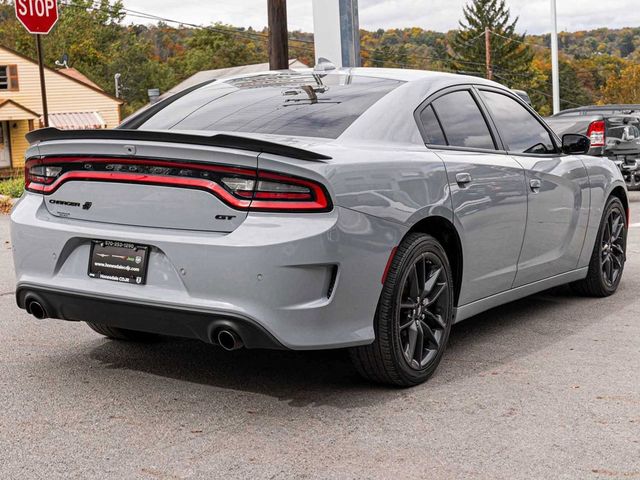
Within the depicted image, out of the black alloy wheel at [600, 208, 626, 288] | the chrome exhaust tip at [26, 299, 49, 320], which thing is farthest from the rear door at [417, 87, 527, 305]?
the chrome exhaust tip at [26, 299, 49, 320]

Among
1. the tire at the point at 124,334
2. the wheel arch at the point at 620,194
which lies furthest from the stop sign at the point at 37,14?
the tire at the point at 124,334

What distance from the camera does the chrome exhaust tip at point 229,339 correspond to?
4.13m

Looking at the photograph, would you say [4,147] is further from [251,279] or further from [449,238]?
[251,279]

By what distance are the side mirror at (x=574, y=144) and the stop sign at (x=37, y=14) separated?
42.4 feet

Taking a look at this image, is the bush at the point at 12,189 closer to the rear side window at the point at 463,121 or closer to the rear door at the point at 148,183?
the rear side window at the point at 463,121

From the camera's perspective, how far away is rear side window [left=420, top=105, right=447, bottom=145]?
5111 millimetres

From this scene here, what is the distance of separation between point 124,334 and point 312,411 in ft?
5.56

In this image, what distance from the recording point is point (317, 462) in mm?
3736

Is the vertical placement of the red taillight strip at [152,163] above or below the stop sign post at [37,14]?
below

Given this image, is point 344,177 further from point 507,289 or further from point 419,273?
point 507,289

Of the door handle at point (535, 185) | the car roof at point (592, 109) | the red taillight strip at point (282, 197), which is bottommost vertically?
the car roof at point (592, 109)

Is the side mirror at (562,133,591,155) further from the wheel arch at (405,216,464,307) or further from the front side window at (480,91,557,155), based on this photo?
the wheel arch at (405,216,464,307)

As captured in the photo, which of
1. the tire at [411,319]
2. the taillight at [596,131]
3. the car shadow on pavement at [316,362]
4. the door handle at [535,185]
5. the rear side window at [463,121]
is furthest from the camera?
the taillight at [596,131]

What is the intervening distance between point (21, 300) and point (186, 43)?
113385 millimetres
